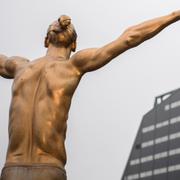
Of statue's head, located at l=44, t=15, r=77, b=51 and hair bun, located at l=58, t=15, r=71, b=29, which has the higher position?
hair bun, located at l=58, t=15, r=71, b=29

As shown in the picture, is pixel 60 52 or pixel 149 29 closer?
pixel 149 29

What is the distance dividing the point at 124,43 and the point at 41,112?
0.85m

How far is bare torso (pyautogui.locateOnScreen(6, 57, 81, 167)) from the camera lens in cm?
510

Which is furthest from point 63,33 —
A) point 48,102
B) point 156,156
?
point 156,156

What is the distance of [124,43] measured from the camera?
17.2ft

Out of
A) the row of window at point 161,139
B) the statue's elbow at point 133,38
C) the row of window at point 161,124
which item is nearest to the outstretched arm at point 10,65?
the statue's elbow at point 133,38

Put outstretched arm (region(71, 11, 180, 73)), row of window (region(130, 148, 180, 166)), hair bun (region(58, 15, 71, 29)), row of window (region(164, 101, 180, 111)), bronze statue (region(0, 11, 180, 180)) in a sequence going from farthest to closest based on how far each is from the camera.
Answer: row of window (region(164, 101, 180, 111)), row of window (region(130, 148, 180, 166)), hair bun (region(58, 15, 71, 29)), outstretched arm (region(71, 11, 180, 73)), bronze statue (region(0, 11, 180, 180))

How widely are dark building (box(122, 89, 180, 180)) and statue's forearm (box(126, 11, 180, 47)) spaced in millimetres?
69669

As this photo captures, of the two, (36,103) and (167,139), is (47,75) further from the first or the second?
(167,139)

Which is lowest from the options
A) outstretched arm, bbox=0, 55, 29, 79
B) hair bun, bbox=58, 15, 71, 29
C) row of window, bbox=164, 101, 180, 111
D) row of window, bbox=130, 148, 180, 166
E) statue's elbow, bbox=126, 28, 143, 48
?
row of window, bbox=130, 148, 180, 166

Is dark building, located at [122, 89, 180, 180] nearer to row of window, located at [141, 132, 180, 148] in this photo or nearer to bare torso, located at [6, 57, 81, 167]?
row of window, located at [141, 132, 180, 148]

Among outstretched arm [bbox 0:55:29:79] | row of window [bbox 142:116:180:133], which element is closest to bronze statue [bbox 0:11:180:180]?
outstretched arm [bbox 0:55:29:79]

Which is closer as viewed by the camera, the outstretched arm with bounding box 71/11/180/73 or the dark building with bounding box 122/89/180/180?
the outstretched arm with bounding box 71/11/180/73

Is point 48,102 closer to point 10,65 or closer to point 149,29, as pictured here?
point 10,65
